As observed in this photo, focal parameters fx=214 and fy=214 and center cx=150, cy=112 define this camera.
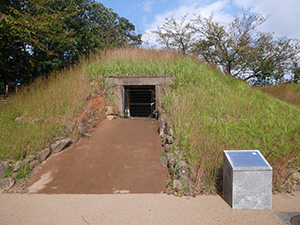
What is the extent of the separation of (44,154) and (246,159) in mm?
4824

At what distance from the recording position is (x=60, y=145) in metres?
6.06

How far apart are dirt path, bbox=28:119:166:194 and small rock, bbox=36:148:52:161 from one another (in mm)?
115

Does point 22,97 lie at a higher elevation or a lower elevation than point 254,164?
higher

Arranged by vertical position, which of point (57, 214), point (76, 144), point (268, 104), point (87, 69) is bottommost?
point (57, 214)

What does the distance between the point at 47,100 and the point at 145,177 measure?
4924 mm

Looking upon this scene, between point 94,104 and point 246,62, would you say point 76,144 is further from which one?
point 246,62

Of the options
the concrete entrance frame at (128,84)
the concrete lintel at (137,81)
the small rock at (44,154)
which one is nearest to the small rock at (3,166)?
the small rock at (44,154)

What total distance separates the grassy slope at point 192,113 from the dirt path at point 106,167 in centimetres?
77

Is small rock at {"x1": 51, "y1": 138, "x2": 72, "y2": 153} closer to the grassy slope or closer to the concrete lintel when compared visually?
the grassy slope

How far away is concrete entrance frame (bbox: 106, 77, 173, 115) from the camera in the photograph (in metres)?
8.89

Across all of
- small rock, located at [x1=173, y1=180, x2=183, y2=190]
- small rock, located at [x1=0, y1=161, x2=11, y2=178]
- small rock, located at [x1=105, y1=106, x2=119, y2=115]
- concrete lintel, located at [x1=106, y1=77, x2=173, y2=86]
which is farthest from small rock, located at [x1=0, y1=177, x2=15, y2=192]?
concrete lintel, located at [x1=106, y1=77, x2=173, y2=86]

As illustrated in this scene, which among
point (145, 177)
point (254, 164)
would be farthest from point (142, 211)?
point (254, 164)

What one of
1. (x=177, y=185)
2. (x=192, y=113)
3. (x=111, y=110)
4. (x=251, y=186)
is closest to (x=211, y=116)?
(x=192, y=113)

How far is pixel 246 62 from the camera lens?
14.8 m
